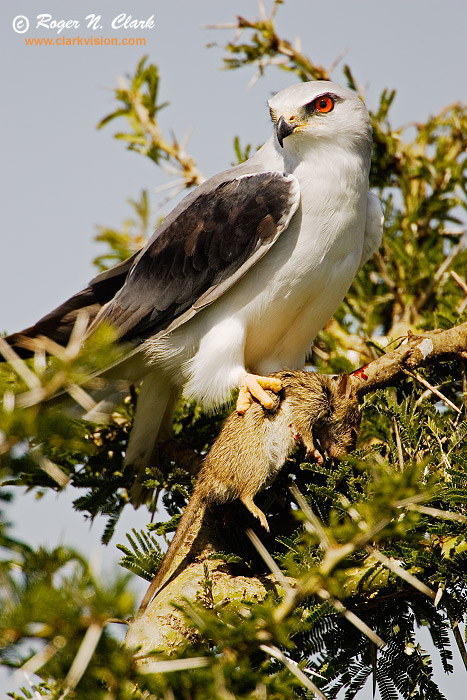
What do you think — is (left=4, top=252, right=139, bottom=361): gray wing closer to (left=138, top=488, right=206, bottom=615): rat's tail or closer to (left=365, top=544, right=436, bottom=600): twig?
(left=138, top=488, right=206, bottom=615): rat's tail

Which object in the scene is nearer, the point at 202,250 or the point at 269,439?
the point at 269,439

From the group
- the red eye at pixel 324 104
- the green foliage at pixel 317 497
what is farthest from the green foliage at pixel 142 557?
the red eye at pixel 324 104

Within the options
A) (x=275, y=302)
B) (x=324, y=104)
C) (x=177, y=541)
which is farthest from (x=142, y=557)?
(x=324, y=104)

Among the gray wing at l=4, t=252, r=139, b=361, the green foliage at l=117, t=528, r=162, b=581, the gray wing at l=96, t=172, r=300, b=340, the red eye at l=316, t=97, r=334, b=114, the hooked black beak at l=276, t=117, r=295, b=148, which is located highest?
the red eye at l=316, t=97, r=334, b=114

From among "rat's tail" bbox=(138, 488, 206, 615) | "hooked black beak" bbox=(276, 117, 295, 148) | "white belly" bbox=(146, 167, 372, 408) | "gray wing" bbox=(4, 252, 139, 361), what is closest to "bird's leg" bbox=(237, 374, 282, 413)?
"white belly" bbox=(146, 167, 372, 408)

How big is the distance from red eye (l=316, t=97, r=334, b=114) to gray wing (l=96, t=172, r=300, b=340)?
50cm

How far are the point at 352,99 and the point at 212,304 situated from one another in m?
1.50

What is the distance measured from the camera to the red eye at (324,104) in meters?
4.29

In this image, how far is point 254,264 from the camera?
4008mm

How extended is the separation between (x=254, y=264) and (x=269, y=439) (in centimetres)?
108

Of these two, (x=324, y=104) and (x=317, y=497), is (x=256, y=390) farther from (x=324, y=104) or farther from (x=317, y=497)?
(x=324, y=104)

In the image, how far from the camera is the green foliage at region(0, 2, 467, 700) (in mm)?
1407

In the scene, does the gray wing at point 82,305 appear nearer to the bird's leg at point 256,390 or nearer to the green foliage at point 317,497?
the green foliage at point 317,497

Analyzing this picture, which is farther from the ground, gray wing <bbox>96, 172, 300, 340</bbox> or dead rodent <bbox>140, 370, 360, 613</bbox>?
gray wing <bbox>96, 172, 300, 340</bbox>
